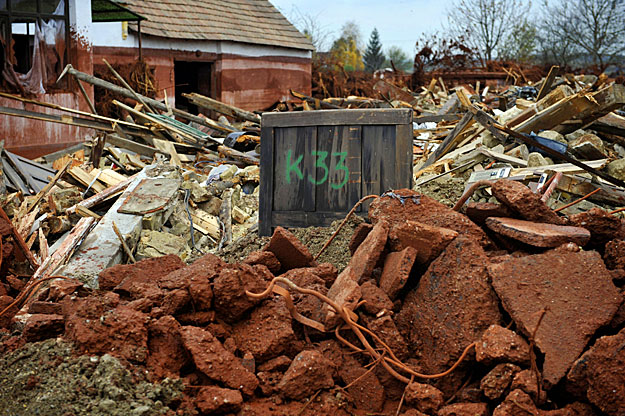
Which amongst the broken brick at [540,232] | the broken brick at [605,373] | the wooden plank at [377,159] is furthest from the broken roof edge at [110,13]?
the broken brick at [605,373]

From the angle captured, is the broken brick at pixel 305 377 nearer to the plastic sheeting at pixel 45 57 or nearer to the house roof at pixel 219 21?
the plastic sheeting at pixel 45 57

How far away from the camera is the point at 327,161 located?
5984 mm

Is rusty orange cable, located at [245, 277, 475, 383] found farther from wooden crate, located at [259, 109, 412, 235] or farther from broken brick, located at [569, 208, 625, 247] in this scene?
wooden crate, located at [259, 109, 412, 235]

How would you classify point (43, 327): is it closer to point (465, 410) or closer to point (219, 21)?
point (465, 410)

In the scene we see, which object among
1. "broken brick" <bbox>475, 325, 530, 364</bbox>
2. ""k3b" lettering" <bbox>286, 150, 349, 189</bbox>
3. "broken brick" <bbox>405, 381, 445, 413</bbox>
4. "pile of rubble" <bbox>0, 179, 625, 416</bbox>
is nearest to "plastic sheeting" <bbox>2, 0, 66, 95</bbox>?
""k3b" lettering" <bbox>286, 150, 349, 189</bbox>

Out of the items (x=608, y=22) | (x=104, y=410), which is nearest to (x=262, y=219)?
(x=104, y=410)

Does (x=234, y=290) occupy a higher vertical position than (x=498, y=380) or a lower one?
higher

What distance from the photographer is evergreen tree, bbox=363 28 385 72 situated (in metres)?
69.7

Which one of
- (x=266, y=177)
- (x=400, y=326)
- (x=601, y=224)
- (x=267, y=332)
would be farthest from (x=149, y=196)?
(x=601, y=224)

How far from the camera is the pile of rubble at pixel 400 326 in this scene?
328 cm

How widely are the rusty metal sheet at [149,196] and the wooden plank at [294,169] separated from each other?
2.09 m

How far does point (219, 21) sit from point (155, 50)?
404cm

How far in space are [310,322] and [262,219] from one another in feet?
8.28

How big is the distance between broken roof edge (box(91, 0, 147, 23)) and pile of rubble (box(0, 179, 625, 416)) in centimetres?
1210
